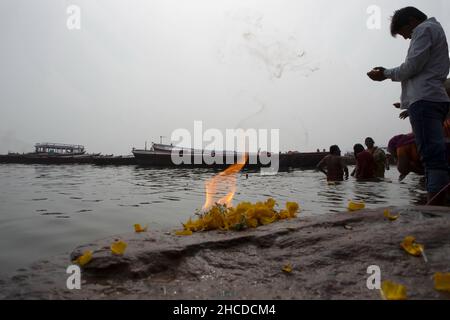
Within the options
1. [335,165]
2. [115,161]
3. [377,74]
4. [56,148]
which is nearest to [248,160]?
[115,161]

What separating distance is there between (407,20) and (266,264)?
3.55 metres

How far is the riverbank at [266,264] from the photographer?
1.85 metres

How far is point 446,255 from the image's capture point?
6.45ft

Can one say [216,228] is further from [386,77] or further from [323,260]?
[386,77]

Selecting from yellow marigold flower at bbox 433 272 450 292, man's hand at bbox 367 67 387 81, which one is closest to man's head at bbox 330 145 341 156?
man's hand at bbox 367 67 387 81

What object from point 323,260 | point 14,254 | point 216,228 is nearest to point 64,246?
point 14,254

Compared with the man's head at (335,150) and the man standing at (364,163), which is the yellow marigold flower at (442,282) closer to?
the man standing at (364,163)

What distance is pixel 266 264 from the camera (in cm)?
235

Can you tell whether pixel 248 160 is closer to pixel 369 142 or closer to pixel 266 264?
pixel 369 142

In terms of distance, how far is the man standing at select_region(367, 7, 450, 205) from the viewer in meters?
3.57

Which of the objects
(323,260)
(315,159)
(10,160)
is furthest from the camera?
(10,160)

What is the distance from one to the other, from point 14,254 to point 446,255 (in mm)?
3910

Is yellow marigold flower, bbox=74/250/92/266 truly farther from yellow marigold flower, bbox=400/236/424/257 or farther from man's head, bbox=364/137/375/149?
man's head, bbox=364/137/375/149

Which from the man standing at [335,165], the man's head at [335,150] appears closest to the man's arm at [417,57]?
the man's head at [335,150]
